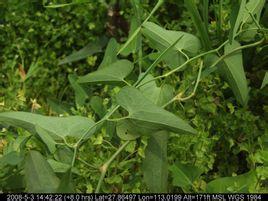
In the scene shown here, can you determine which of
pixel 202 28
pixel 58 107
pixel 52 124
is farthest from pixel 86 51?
pixel 52 124

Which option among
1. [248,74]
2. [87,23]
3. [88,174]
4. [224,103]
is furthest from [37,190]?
[87,23]

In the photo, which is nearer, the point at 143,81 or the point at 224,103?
the point at 143,81

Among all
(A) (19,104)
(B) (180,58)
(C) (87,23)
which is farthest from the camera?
(C) (87,23)

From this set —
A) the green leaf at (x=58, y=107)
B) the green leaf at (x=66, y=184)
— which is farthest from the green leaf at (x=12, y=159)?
the green leaf at (x=58, y=107)

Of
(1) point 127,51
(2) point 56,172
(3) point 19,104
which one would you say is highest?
(1) point 127,51

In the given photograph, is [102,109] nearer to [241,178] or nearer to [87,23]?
[241,178]

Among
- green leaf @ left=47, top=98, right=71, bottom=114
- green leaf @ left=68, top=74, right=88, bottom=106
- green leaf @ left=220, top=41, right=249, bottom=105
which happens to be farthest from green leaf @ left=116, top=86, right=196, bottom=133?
green leaf @ left=47, top=98, right=71, bottom=114
